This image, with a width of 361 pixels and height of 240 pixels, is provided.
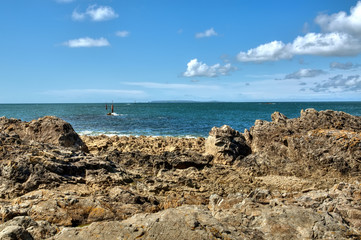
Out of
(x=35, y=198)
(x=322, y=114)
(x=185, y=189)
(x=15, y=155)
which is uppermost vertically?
(x=322, y=114)

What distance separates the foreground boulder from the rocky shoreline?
52 millimetres

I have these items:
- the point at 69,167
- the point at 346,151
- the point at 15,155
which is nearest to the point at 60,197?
the point at 69,167

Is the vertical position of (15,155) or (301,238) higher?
(15,155)

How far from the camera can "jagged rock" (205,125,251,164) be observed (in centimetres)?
1216

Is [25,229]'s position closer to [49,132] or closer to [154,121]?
[49,132]

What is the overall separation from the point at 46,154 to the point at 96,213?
9.66ft

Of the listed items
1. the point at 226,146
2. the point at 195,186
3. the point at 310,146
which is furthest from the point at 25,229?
the point at 310,146

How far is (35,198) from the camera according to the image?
5.21 m

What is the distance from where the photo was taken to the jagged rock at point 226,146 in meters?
12.2

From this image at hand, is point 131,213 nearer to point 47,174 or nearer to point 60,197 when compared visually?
point 60,197

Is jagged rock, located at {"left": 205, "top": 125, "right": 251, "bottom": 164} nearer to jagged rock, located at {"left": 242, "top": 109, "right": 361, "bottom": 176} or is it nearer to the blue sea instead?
jagged rock, located at {"left": 242, "top": 109, "right": 361, "bottom": 176}

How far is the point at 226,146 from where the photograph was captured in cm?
1227

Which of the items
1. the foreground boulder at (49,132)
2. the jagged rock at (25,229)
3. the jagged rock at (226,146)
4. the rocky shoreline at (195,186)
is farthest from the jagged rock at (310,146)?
the jagged rock at (25,229)

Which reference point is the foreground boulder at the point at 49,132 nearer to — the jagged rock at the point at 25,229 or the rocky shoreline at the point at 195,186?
the rocky shoreline at the point at 195,186
